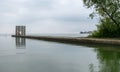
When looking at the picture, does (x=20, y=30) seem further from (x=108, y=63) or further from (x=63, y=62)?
(x=108, y=63)

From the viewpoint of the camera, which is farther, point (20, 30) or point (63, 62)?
point (20, 30)

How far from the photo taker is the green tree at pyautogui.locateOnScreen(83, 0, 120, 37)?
39.8m

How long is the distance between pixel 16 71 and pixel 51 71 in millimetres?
1703

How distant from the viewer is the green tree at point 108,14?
39.8 metres

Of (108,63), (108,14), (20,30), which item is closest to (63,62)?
(108,63)

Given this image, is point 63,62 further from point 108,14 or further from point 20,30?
point 20,30

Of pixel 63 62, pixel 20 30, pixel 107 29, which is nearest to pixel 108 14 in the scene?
pixel 107 29

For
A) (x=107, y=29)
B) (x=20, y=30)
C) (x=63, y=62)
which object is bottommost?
(x=20, y=30)

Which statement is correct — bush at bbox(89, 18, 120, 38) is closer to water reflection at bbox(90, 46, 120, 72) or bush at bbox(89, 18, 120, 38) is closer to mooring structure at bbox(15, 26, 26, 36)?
water reflection at bbox(90, 46, 120, 72)

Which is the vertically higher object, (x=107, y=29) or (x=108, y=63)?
(x=107, y=29)

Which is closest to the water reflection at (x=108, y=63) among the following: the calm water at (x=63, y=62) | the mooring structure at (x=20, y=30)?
the calm water at (x=63, y=62)

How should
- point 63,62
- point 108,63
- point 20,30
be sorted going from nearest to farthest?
point 108,63 < point 63,62 < point 20,30

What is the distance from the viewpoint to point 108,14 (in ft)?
133

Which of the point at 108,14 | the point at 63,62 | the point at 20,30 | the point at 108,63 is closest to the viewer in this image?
the point at 108,63
